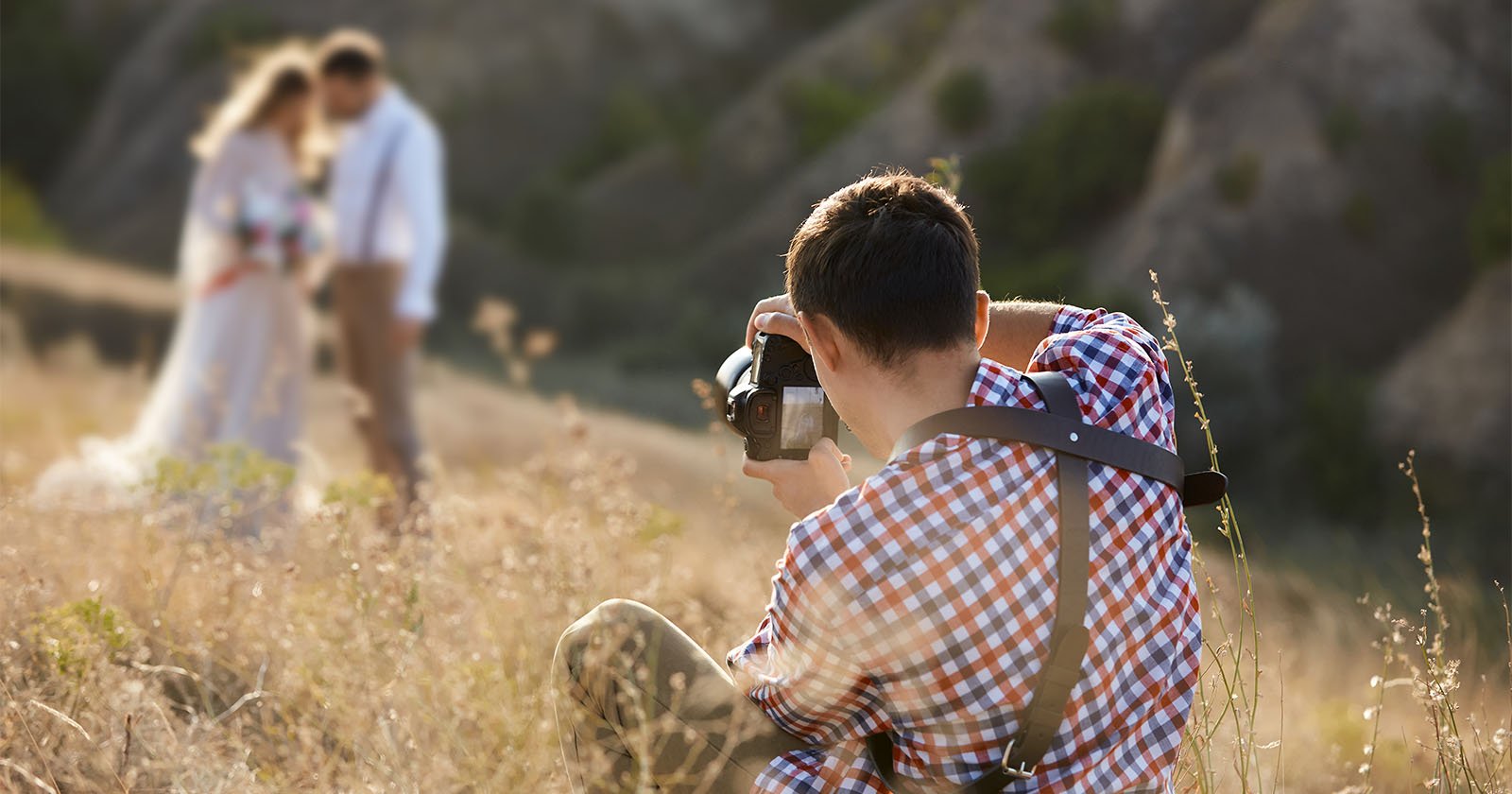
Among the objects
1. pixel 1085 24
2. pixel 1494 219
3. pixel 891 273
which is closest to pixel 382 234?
pixel 891 273

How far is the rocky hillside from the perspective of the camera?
50.4 feet

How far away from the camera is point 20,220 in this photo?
23.6 meters

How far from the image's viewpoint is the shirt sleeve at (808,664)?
202cm

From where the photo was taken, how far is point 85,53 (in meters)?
33.6

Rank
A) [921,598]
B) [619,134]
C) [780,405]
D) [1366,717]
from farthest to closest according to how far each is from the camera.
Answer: [619,134] < [1366,717] < [780,405] < [921,598]

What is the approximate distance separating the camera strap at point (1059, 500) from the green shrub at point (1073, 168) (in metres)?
17.5

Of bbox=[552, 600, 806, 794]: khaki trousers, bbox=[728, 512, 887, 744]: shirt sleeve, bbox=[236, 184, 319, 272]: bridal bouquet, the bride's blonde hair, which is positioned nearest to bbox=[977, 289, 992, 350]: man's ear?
bbox=[728, 512, 887, 744]: shirt sleeve

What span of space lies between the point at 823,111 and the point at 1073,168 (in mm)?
6849

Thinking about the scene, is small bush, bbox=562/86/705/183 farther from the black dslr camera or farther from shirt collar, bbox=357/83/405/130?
the black dslr camera

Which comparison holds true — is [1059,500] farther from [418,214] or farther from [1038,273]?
[1038,273]

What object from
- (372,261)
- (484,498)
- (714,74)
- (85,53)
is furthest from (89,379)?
(85,53)

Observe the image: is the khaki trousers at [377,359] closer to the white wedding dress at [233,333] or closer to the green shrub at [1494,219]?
the white wedding dress at [233,333]

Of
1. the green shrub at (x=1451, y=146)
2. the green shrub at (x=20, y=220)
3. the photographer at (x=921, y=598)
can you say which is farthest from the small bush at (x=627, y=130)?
the photographer at (x=921, y=598)

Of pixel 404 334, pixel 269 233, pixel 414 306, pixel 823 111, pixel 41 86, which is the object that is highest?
pixel 823 111
